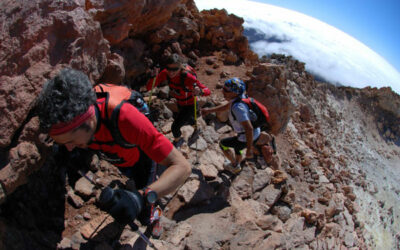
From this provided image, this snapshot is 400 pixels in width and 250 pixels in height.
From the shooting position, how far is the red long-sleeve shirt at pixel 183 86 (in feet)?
18.9

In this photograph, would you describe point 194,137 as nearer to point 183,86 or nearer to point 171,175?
point 183,86

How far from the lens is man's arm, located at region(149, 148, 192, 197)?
2.09 meters

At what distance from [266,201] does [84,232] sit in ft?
13.8

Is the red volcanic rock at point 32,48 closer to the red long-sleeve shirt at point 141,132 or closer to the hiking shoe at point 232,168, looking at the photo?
the red long-sleeve shirt at point 141,132

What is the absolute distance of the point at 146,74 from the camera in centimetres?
827

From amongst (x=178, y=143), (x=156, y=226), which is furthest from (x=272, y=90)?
(x=156, y=226)

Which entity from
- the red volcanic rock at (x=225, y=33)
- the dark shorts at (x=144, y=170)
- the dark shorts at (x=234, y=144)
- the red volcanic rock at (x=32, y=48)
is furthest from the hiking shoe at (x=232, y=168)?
the red volcanic rock at (x=225, y=33)

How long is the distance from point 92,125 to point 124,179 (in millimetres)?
3036

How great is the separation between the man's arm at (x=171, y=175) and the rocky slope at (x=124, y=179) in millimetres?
1779

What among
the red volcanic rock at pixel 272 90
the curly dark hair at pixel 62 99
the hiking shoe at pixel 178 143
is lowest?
the hiking shoe at pixel 178 143

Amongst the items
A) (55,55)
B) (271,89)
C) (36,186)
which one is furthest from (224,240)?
(271,89)

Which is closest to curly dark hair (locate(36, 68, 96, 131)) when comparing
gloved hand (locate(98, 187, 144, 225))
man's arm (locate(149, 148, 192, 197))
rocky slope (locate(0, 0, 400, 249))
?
gloved hand (locate(98, 187, 144, 225))

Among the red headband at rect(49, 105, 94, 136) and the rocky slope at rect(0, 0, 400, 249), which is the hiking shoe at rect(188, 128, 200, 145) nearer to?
the rocky slope at rect(0, 0, 400, 249)

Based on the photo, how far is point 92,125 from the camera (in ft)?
6.89
